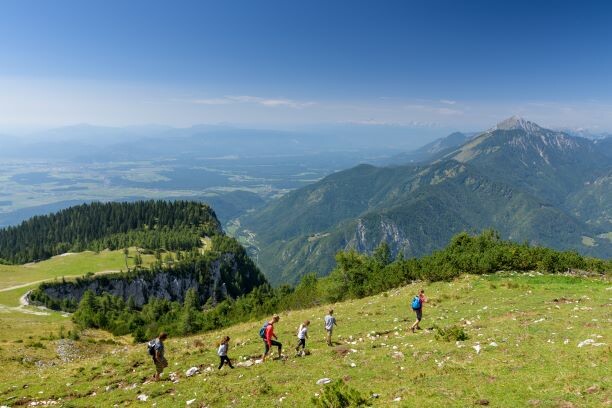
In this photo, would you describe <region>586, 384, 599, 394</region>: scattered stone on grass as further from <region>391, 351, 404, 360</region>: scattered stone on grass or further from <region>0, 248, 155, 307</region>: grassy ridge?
<region>0, 248, 155, 307</region>: grassy ridge

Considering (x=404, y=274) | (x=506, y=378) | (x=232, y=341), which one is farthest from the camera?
(x=404, y=274)

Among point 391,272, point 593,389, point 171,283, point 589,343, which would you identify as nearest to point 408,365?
point 593,389

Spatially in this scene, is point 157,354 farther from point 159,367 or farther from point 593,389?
point 593,389

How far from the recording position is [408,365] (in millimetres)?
19250

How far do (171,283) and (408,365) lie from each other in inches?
5644

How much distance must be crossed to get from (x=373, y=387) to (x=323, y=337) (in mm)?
12355

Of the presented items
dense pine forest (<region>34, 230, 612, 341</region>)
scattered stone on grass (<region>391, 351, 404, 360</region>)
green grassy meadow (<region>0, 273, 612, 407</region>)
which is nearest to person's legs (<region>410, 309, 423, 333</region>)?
green grassy meadow (<region>0, 273, 612, 407</region>)

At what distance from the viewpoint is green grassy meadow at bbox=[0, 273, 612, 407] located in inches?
596

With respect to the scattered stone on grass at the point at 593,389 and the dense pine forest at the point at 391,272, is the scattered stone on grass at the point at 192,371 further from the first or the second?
the dense pine forest at the point at 391,272

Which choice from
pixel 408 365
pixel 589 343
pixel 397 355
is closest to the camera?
pixel 589 343

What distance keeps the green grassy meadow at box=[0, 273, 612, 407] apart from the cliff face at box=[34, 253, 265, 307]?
289ft

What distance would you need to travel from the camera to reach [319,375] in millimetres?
19531

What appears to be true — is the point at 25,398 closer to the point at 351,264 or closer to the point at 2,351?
the point at 2,351

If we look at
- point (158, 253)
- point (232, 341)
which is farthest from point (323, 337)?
point (158, 253)
